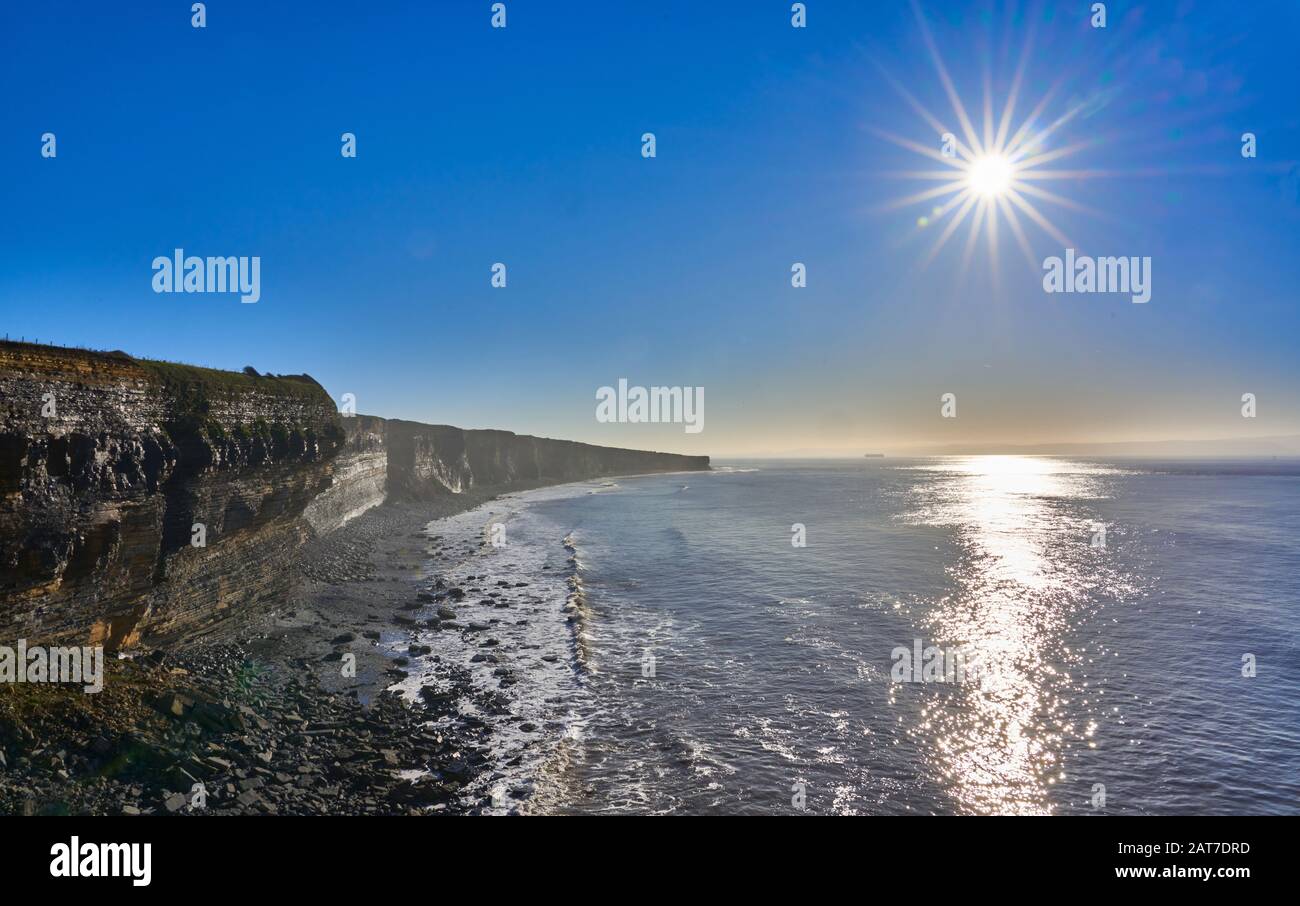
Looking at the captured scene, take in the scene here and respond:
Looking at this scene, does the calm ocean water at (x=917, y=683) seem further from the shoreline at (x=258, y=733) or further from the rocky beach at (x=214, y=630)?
the shoreline at (x=258, y=733)

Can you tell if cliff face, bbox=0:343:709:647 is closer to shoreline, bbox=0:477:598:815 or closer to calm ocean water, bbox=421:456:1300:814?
shoreline, bbox=0:477:598:815

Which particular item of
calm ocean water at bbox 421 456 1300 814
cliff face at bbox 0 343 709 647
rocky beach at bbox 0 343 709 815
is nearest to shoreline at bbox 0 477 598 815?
rocky beach at bbox 0 343 709 815

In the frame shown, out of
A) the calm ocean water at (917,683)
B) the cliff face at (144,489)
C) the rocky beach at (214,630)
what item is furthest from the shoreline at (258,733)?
the calm ocean water at (917,683)

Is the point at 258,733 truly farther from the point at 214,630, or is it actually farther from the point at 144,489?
the point at 214,630

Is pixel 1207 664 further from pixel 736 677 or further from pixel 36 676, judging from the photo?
pixel 36 676

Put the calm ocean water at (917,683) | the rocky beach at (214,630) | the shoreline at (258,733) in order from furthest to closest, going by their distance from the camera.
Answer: the calm ocean water at (917,683), the rocky beach at (214,630), the shoreline at (258,733)

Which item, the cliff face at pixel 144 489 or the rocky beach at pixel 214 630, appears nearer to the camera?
the rocky beach at pixel 214 630
